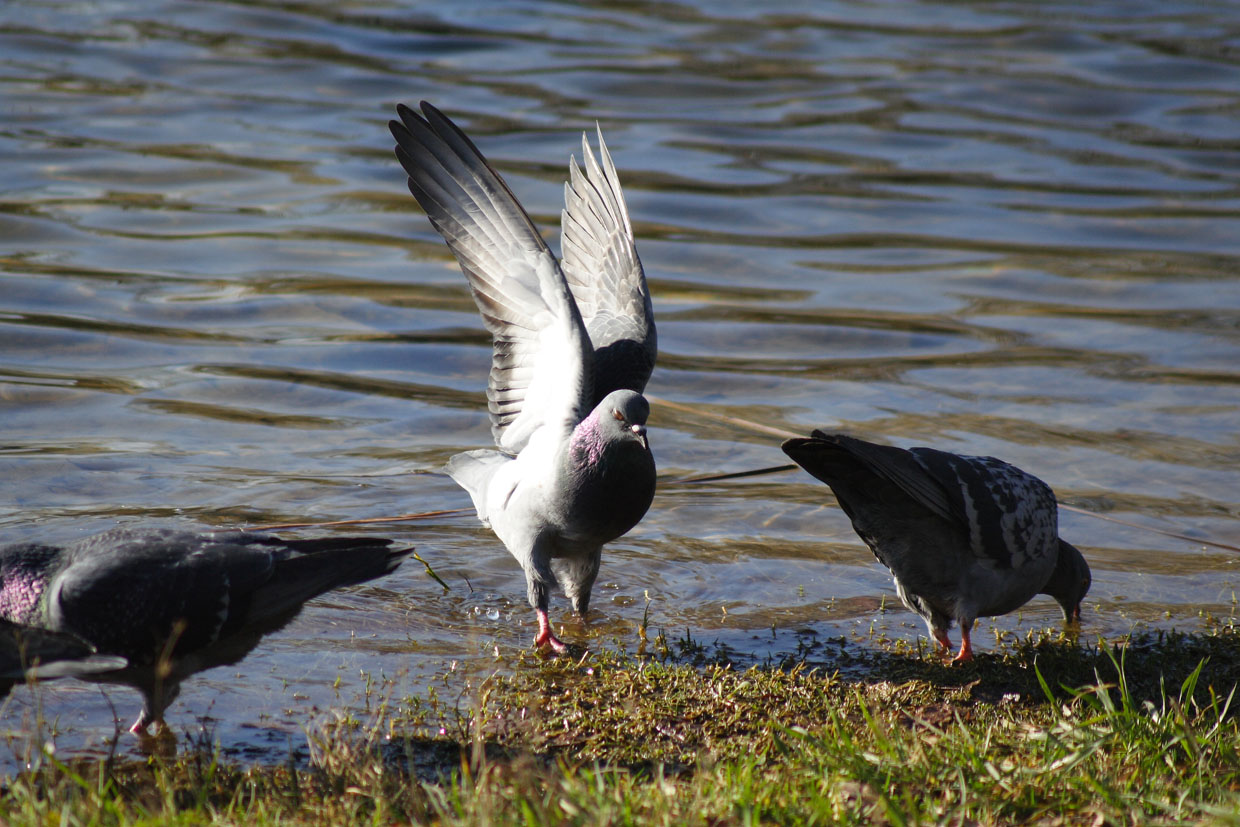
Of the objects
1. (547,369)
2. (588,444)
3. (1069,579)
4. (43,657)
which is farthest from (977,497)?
(43,657)

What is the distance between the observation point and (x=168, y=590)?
4027mm

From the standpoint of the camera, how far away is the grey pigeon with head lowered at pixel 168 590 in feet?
13.1

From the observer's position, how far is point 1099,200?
12320 mm

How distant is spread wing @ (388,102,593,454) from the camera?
17.4 feet

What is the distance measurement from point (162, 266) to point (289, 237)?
108 cm

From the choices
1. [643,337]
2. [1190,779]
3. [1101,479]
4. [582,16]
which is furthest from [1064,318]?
[582,16]

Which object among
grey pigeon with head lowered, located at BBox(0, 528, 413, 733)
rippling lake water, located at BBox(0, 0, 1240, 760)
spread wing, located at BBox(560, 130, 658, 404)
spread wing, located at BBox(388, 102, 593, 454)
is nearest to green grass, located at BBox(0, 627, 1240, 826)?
grey pigeon with head lowered, located at BBox(0, 528, 413, 733)

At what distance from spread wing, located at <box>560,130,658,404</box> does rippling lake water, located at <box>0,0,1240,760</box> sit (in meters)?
0.93

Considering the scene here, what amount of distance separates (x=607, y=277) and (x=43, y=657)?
10.6 ft

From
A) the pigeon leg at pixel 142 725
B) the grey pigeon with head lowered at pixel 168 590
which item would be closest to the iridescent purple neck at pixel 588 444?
the grey pigeon with head lowered at pixel 168 590

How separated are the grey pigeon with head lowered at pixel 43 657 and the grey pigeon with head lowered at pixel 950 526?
2.25 metres

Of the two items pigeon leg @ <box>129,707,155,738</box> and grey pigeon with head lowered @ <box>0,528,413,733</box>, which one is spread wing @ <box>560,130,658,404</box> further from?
pigeon leg @ <box>129,707,155,738</box>

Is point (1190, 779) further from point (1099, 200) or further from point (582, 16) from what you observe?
point (582, 16)

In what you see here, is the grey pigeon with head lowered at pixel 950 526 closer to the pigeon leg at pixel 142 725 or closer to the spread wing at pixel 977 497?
the spread wing at pixel 977 497
